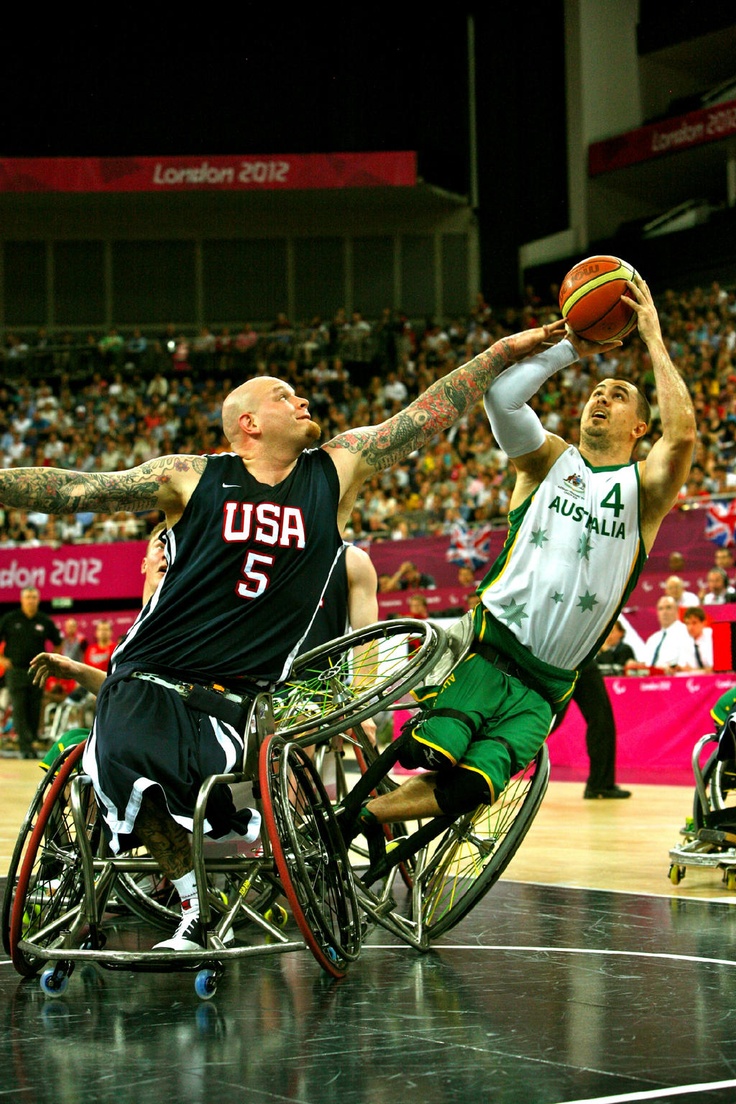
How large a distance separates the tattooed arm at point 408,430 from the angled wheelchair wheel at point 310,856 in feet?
3.46

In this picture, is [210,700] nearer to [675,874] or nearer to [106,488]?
[106,488]

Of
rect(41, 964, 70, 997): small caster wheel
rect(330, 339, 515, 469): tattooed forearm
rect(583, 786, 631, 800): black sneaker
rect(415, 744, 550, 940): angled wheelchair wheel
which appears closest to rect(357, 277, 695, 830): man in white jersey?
rect(330, 339, 515, 469): tattooed forearm

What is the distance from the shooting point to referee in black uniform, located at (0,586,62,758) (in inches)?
643

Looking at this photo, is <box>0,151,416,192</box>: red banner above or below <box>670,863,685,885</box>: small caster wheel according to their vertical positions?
above

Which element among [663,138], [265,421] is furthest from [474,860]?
[663,138]

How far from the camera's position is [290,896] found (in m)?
3.97

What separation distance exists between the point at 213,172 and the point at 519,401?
26.7 m

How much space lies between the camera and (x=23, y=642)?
53.7 feet

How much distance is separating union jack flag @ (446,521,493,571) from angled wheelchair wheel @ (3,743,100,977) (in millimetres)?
12972

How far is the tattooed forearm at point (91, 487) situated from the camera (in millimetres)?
4270

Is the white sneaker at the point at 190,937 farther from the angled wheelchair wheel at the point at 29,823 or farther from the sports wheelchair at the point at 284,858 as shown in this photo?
the angled wheelchair wheel at the point at 29,823

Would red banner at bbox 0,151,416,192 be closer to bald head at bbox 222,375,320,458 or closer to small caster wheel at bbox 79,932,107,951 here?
bald head at bbox 222,375,320,458

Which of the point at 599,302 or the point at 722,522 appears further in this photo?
the point at 722,522

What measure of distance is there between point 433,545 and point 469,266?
50.4 feet
